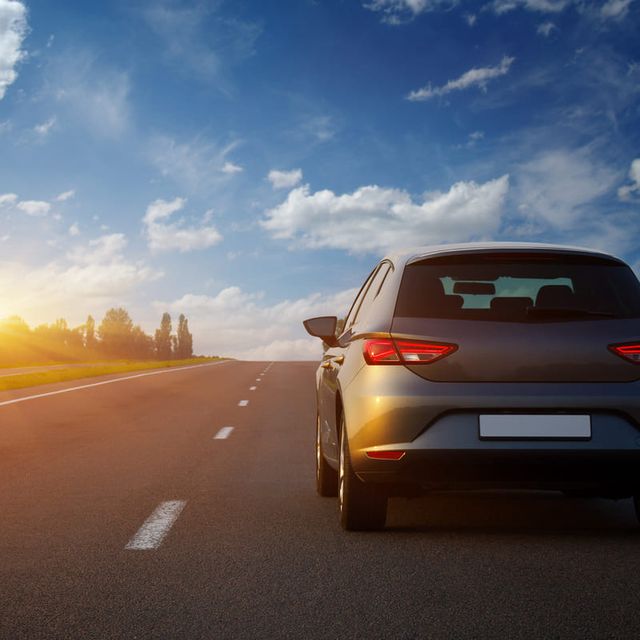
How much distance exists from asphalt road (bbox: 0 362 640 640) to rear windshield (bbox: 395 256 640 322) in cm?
122

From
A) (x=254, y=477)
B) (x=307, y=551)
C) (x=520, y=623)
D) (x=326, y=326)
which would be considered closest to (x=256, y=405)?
(x=254, y=477)

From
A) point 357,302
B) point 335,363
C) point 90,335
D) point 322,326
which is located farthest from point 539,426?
point 90,335

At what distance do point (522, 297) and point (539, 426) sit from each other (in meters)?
0.90

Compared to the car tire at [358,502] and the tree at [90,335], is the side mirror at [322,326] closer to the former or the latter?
the car tire at [358,502]

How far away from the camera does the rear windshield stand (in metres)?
5.54

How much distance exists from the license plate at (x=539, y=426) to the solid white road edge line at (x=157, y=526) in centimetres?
217

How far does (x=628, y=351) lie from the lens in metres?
5.39

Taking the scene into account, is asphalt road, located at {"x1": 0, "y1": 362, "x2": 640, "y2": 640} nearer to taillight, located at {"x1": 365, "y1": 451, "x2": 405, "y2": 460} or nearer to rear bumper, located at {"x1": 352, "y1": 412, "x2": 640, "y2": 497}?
rear bumper, located at {"x1": 352, "y1": 412, "x2": 640, "y2": 497}

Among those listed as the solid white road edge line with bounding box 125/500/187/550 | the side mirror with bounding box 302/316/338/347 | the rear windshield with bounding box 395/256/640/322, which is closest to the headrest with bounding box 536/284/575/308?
the rear windshield with bounding box 395/256/640/322

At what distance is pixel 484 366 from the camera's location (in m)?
5.40

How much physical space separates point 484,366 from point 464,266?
79cm

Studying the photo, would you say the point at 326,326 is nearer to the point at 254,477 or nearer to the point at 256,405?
the point at 254,477

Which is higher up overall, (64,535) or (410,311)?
(410,311)

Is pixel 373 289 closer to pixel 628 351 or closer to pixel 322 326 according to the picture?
pixel 322 326
